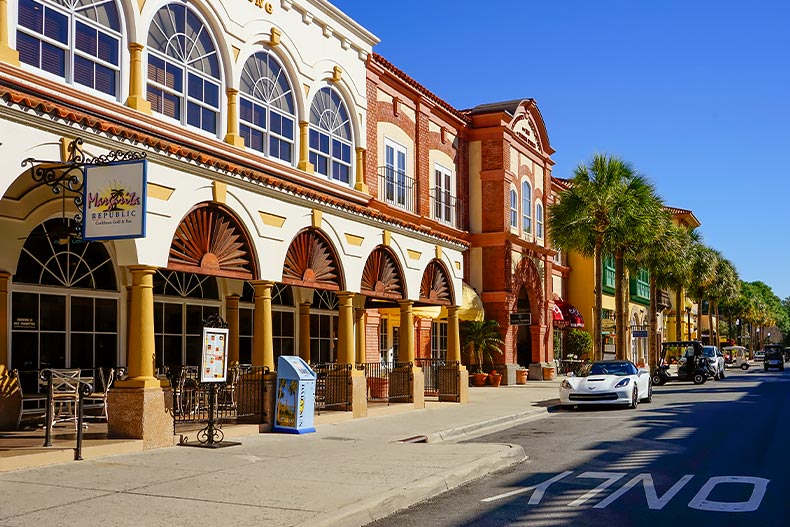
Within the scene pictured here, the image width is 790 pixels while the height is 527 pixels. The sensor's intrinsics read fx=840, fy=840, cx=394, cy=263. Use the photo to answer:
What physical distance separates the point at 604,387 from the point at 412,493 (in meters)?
13.9

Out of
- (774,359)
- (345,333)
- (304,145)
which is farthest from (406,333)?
(774,359)

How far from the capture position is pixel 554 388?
3173 centimetres

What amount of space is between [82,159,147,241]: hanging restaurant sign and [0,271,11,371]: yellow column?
3249 mm

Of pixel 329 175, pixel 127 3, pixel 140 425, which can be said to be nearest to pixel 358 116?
pixel 329 175

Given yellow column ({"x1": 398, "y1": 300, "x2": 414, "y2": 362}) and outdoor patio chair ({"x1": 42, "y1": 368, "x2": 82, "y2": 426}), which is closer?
outdoor patio chair ({"x1": 42, "y1": 368, "x2": 82, "y2": 426})

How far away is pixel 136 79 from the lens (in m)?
15.2

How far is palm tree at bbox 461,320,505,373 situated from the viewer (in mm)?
32719

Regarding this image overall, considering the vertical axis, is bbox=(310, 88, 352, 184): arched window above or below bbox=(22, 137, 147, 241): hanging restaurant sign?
above

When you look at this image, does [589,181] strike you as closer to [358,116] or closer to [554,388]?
[554,388]

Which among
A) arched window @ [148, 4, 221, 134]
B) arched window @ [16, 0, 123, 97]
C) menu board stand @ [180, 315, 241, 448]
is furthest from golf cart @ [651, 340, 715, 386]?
arched window @ [16, 0, 123, 97]

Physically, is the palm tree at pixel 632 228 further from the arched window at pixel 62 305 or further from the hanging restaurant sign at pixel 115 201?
the hanging restaurant sign at pixel 115 201

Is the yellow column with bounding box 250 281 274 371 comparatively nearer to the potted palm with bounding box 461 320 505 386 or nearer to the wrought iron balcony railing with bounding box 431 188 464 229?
the wrought iron balcony railing with bounding box 431 188 464 229

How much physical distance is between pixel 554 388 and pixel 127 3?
2200 cm

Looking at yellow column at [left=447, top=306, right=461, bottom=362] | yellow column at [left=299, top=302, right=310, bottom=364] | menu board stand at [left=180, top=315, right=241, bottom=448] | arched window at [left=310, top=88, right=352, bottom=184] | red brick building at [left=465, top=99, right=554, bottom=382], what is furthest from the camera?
red brick building at [left=465, top=99, right=554, bottom=382]
